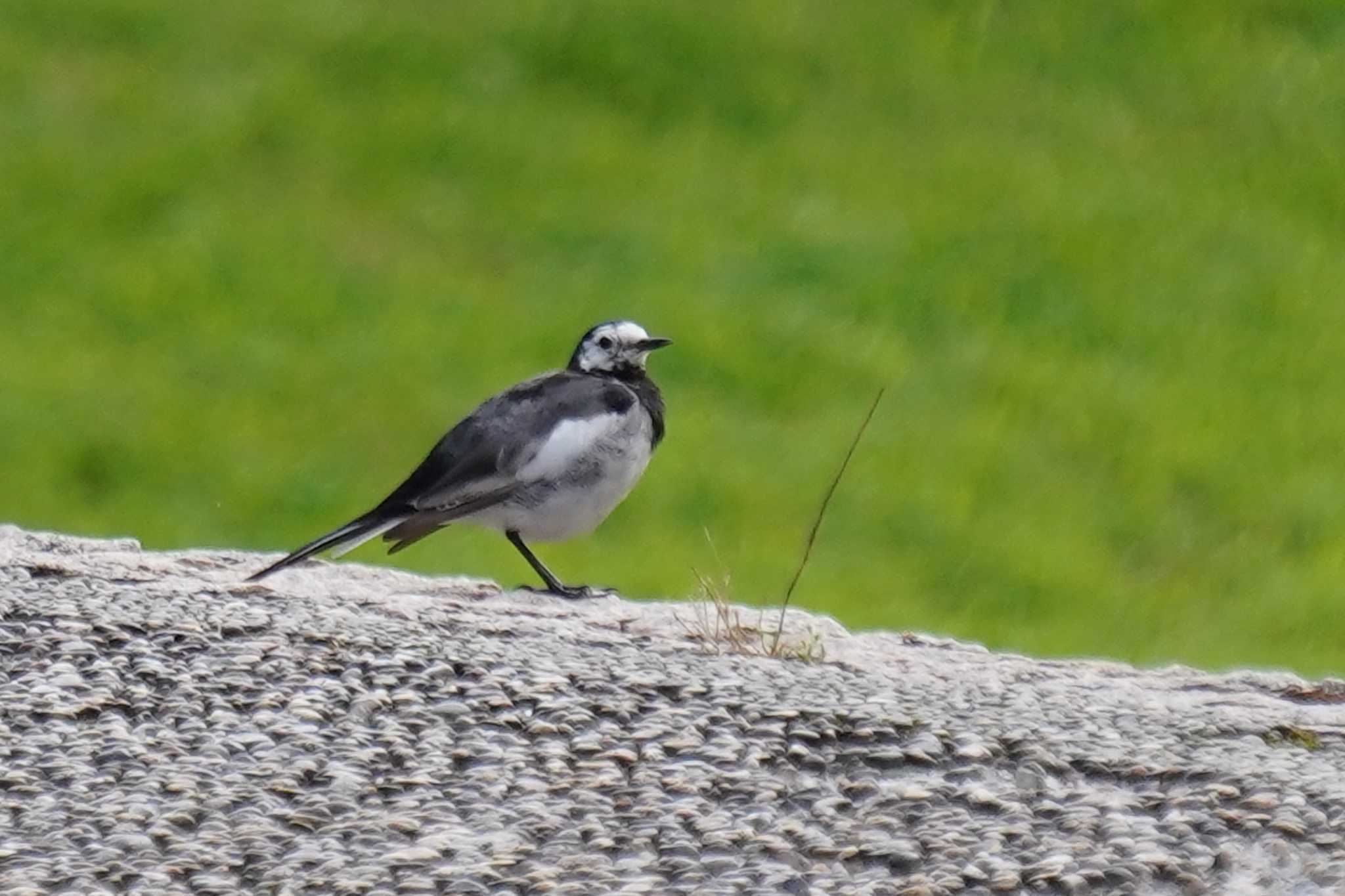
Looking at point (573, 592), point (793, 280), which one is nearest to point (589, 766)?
point (573, 592)

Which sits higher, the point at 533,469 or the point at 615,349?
the point at 615,349

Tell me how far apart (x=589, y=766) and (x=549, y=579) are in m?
2.82

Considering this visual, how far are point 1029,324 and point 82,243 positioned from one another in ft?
20.8

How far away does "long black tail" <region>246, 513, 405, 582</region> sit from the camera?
689 cm

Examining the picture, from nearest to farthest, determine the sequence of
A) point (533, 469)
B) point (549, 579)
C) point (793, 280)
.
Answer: point (533, 469), point (549, 579), point (793, 280)

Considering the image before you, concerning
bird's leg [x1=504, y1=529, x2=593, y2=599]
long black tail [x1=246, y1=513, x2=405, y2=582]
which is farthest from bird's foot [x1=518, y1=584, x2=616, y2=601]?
long black tail [x1=246, y1=513, x2=405, y2=582]

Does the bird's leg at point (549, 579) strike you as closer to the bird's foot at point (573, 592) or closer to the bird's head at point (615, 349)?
the bird's foot at point (573, 592)

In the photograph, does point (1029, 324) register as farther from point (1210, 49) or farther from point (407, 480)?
point (407, 480)

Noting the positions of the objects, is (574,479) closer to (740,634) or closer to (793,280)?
(740,634)

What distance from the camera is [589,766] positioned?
4.84 meters

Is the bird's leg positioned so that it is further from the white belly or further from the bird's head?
the bird's head

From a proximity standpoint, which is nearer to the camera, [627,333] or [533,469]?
[533,469]

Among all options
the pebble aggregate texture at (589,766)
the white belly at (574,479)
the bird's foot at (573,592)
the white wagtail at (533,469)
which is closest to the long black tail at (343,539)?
the white wagtail at (533,469)

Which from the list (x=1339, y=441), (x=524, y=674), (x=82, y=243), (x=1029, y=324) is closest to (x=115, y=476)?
(x=82, y=243)
